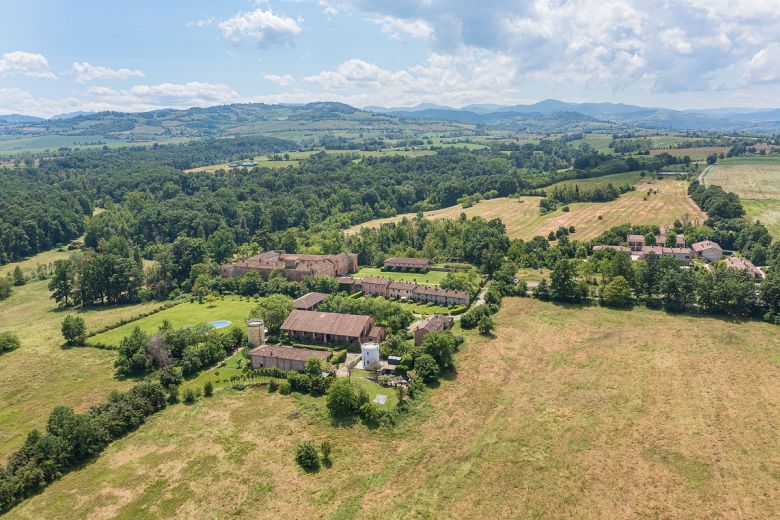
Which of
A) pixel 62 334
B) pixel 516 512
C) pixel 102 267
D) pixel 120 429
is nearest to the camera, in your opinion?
pixel 516 512

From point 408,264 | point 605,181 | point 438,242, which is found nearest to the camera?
point 408,264

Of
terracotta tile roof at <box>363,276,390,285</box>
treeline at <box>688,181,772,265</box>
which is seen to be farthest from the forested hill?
treeline at <box>688,181,772,265</box>

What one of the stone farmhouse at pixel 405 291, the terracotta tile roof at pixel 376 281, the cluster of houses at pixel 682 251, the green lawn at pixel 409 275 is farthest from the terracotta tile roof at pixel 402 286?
the cluster of houses at pixel 682 251

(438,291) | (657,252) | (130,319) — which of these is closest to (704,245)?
(657,252)

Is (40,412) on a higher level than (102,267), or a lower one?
lower

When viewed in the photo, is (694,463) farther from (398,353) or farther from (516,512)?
(398,353)

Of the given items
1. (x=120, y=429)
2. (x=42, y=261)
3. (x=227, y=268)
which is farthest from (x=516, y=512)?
(x=42, y=261)

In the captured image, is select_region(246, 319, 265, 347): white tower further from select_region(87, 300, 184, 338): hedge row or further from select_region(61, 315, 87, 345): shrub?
select_region(87, 300, 184, 338): hedge row

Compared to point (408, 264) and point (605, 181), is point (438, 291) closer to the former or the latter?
point (408, 264)
